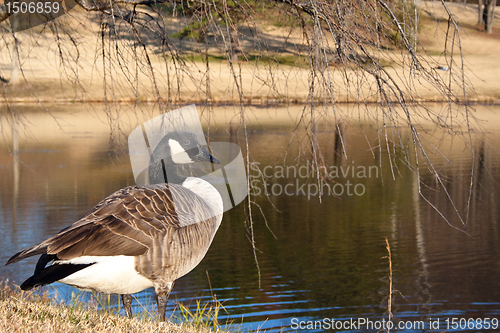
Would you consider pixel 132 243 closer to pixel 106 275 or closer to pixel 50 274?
pixel 106 275

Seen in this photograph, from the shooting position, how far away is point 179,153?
4.52 meters

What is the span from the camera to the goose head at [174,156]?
448cm

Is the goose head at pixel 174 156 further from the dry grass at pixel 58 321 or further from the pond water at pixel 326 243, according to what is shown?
the dry grass at pixel 58 321

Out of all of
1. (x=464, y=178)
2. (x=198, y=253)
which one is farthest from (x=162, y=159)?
(x=464, y=178)

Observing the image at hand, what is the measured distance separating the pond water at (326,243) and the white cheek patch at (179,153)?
16.0 inches

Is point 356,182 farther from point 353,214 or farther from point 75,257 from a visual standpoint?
point 75,257

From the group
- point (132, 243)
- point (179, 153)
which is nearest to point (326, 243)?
point (179, 153)

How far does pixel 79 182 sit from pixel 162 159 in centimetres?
808

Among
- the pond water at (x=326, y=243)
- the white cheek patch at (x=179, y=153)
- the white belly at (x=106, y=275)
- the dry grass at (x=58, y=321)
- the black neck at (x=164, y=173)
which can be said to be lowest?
the pond water at (x=326, y=243)

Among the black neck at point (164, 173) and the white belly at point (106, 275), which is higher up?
the black neck at point (164, 173)

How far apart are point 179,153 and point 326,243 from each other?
4597mm

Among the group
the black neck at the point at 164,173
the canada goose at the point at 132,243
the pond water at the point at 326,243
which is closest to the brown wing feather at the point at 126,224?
the canada goose at the point at 132,243

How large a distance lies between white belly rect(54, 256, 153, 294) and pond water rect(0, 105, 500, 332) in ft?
2.25

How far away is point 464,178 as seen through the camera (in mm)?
12102
